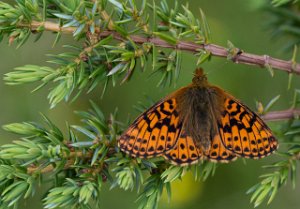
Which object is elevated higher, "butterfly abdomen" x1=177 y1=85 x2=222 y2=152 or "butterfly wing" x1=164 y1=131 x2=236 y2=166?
"butterfly abdomen" x1=177 y1=85 x2=222 y2=152

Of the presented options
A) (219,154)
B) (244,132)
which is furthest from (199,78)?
(219,154)

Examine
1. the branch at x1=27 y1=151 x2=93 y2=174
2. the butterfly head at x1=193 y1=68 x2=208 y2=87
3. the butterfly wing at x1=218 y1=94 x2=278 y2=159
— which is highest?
the butterfly head at x1=193 y1=68 x2=208 y2=87

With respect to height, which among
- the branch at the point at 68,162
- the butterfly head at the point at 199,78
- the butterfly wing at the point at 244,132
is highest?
the butterfly head at the point at 199,78

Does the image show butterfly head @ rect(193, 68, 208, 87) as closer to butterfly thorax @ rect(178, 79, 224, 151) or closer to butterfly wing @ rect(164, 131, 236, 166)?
butterfly thorax @ rect(178, 79, 224, 151)

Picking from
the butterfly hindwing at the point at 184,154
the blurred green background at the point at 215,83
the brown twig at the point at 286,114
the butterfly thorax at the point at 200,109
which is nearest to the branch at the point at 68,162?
the butterfly hindwing at the point at 184,154

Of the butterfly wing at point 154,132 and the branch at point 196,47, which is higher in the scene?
the branch at point 196,47

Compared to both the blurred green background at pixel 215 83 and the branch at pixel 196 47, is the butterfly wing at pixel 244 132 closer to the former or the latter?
the branch at pixel 196 47

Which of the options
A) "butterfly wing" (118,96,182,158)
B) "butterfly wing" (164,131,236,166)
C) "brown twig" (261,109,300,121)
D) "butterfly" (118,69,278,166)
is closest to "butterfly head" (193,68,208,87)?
"butterfly" (118,69,278,166)

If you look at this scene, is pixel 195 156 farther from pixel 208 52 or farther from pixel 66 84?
pixel 66 84
